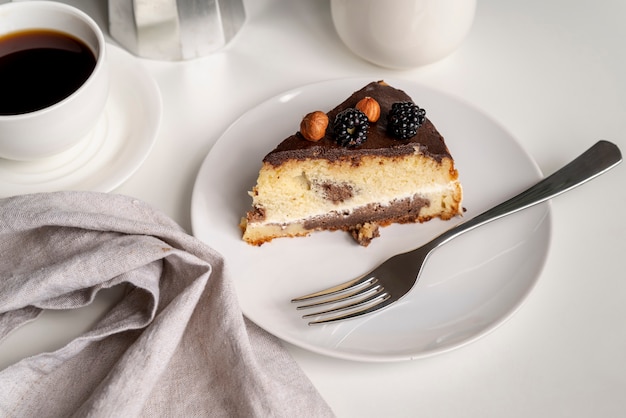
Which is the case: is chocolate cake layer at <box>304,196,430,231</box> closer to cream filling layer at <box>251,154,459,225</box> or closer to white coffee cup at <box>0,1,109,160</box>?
cream filling layer at <box>251,154,459,225</box>

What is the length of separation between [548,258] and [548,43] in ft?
2.69

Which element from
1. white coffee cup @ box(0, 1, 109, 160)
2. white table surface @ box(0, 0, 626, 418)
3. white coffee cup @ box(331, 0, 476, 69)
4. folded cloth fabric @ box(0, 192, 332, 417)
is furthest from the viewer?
white coffee cup @ box(331, 0, 476, 69)

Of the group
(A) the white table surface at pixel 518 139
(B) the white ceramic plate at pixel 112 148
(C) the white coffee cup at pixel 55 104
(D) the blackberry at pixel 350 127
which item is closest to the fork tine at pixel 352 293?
(A) the white table surface at pixel 518 139

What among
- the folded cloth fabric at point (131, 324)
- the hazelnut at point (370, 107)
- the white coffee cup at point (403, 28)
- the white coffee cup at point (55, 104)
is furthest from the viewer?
the white coffee cup at point (403, 28)

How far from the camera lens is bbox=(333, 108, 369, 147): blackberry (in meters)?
1.54

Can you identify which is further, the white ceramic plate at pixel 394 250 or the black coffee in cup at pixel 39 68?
the black coffee in cup at pixel 39 68

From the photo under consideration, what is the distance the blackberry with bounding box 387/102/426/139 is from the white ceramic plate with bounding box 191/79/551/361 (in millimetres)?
221

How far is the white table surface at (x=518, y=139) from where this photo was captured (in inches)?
54.2

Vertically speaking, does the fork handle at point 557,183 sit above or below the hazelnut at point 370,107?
below

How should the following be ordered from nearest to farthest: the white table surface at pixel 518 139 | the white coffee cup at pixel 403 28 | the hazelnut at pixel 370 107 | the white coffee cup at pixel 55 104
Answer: the white table surface at pixel 518 139
the white coffee cup at pixel 55 104
the hazelnut at pixel 370 107
the white coffee cup at pixel 403 28

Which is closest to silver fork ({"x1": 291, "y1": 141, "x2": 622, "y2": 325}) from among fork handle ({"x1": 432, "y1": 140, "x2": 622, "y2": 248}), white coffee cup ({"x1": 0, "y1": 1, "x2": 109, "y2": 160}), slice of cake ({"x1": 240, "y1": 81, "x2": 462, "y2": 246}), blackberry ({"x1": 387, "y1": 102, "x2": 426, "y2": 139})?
fork handle ({"x1": 432, "y1": 140, "x2": 622, "y2": 248})

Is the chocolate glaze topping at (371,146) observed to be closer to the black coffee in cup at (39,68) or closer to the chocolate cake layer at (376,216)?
the chocolate cake layer at (376,216)

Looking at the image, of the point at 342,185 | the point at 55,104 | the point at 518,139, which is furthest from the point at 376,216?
the point at 55,104

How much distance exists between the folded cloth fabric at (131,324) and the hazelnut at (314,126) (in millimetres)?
350
